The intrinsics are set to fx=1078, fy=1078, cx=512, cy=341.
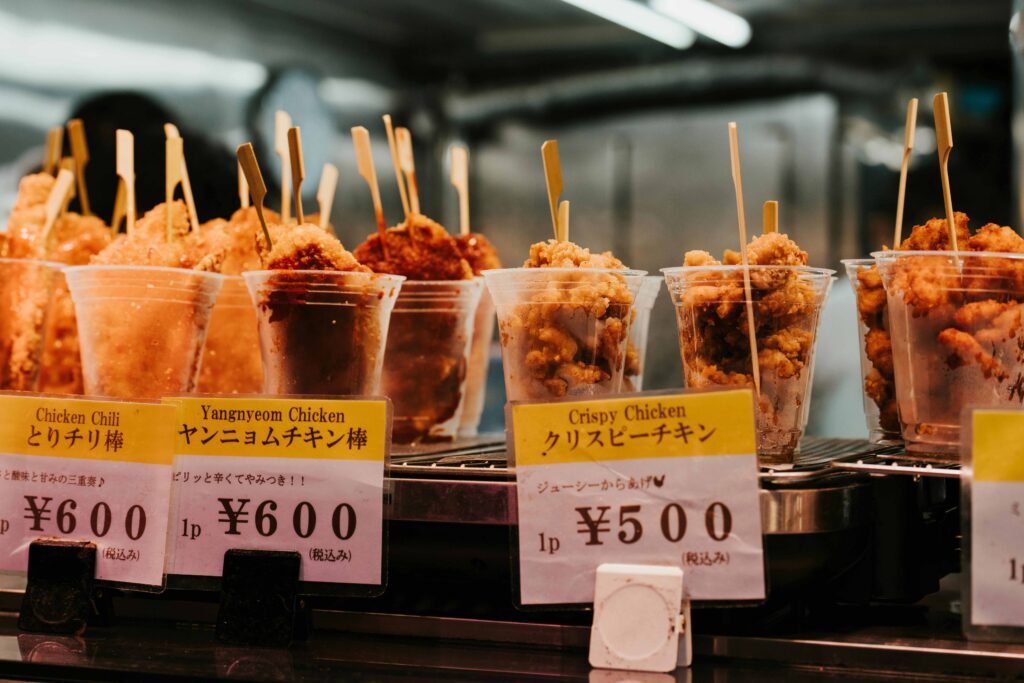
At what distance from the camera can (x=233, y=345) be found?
1.47 metres

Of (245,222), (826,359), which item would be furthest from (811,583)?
(826,359)

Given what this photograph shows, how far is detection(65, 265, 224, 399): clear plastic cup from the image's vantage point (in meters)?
1.30

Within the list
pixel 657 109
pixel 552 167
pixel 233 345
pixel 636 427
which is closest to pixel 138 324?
pixel 233 345

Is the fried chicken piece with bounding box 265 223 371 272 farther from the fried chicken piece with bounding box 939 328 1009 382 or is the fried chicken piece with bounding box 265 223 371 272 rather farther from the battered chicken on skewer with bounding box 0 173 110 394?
the fried chicken piece with bounding box 939 328 1009 382

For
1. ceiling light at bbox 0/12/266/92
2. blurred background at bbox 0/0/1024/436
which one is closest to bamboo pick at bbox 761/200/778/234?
ceiling light at bbox 0/12/266/92

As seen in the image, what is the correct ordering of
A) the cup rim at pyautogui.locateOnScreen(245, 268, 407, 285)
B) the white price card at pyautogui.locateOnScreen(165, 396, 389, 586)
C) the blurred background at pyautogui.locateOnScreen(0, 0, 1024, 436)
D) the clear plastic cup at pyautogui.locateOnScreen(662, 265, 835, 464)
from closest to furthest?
the white price card at pyautogui.locateOnScreen(165, 396, 389, 586)
the clear plastic cup at pyautogui.locateOnScreen(662, 265, 835, 464)
the cup rim at pyautogui.locateOnScreen(245, 268, 407, 285)
the blurred background at pyautogui.locateOnScreen(0, 0, 1024, 436)

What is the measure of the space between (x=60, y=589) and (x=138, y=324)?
35 centimetres

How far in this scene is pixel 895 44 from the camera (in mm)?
3660

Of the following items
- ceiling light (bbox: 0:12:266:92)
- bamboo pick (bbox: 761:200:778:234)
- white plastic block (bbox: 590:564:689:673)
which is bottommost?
white plastic block (bbox: 590:564:689:673)

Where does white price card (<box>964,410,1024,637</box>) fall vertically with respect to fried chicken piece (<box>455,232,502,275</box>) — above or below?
below

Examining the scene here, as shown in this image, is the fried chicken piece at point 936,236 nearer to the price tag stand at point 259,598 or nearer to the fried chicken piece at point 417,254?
the fried chicken piece at point 417,254

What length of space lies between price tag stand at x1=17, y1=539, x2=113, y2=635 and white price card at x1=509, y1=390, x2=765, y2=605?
0.45 meters

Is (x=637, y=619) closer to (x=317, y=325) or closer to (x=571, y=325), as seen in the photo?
(x=571, y=325)

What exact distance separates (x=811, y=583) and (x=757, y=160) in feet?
9.92
